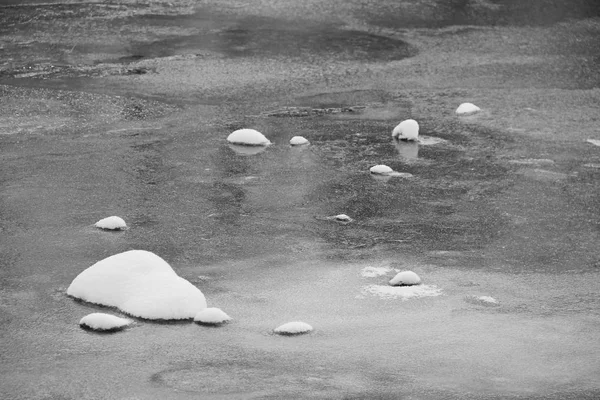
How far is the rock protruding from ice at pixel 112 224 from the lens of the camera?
8117 millimetres

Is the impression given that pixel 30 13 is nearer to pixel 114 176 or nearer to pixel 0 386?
pixel 114 176

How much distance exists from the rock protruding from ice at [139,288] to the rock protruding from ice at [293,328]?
567mm

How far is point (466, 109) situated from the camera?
12008 mm

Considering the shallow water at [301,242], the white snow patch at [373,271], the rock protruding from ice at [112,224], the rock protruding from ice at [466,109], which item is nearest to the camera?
the shallow water at [301,242]

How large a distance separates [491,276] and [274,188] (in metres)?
2.57

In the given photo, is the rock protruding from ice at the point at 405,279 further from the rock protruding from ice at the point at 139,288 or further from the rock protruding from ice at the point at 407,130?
the rock protruding from ice at the point at 407,130

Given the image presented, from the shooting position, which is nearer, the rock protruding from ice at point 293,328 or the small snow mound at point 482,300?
the rock protruding from ice at point 293,328

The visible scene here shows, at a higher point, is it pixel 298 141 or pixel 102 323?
pixel 298 141

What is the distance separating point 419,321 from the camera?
6.51m

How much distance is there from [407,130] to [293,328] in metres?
4.92

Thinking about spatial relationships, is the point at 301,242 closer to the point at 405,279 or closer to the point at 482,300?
the point at 405,279

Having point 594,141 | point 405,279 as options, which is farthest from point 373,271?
point 594,141

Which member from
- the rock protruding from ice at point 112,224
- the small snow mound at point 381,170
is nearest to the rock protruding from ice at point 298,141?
the small snow mound at point 381,170

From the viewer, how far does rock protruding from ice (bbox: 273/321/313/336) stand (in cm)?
626
